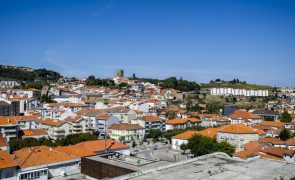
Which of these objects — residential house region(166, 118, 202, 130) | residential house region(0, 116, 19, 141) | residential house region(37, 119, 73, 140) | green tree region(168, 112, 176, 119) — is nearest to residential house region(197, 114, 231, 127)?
residential house region(166, 118, 202, 130)

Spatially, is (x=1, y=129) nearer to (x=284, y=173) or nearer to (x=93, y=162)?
(x=93, y=162)

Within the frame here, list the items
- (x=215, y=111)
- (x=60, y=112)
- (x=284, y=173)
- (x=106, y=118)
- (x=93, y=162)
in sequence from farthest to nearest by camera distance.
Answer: (x=215, y=111) < (x=60, y=112) < (x=106, y=118) < (x=93, y=162) < (x=284, y=173)

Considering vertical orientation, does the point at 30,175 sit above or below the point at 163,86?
below

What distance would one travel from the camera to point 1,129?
42.0 m

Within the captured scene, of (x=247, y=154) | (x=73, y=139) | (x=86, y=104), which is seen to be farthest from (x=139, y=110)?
(x=247, y=154)

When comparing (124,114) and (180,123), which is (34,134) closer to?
(124,114)

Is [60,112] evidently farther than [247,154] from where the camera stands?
Yes

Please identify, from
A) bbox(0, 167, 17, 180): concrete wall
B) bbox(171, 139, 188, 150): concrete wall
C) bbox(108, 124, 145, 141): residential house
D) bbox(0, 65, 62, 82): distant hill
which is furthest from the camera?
bbox(0, 65, 62, 82): distant hill

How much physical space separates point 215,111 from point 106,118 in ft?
119

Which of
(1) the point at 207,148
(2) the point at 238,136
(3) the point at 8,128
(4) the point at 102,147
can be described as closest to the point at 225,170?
(1) the point at 207,148

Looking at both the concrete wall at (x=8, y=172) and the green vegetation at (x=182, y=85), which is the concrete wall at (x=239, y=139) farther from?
the green vegetation at (x=182, y=85)

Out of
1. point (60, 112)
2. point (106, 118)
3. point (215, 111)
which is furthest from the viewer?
point (215, 111)

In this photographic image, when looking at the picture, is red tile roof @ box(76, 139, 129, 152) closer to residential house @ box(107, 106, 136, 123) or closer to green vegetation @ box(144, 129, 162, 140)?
green vegetation @ box(144, 129, 162, 140)

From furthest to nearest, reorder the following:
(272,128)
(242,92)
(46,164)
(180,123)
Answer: (242,92) → (180,123) → (272,128) → (46,164)
